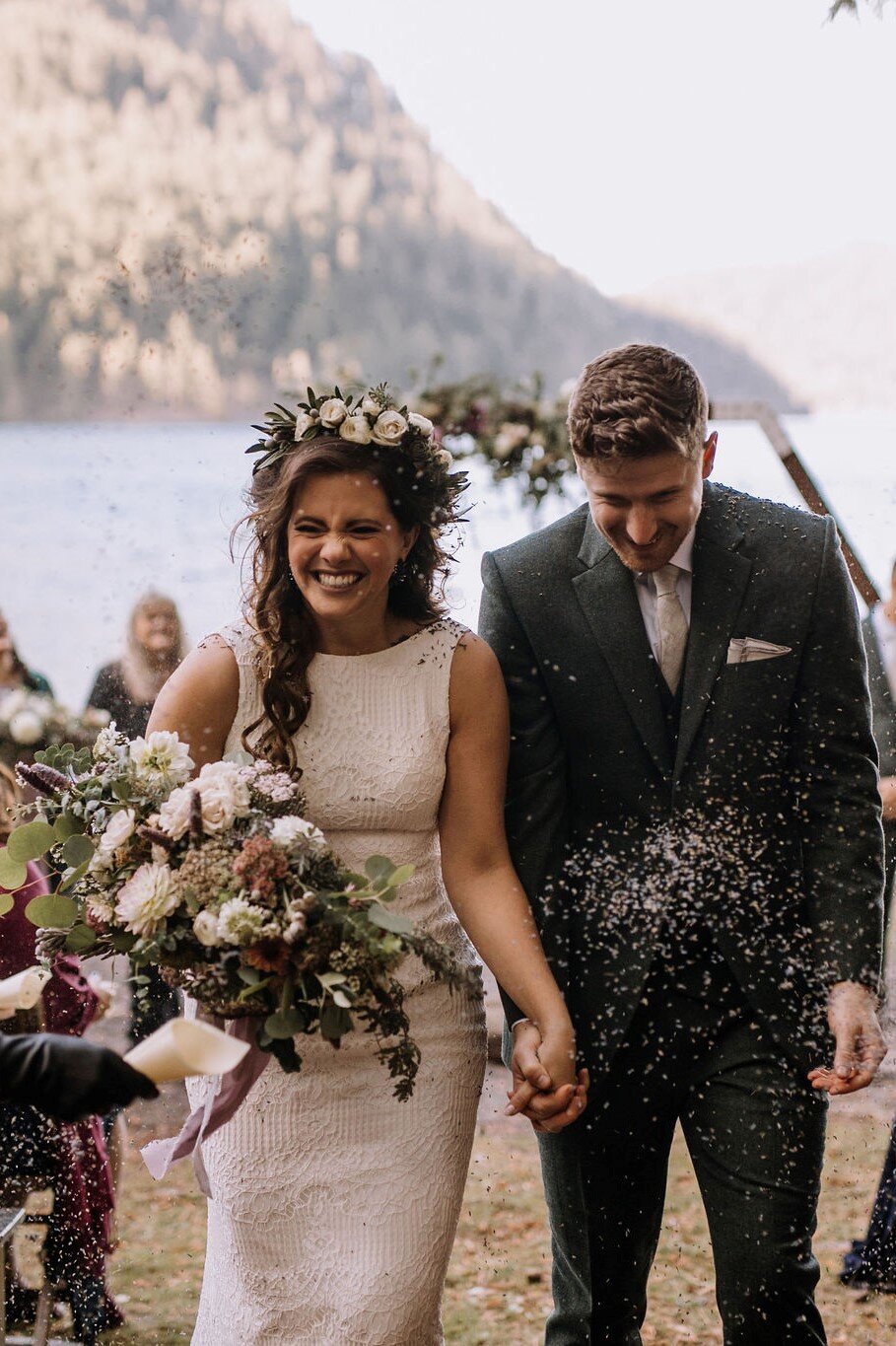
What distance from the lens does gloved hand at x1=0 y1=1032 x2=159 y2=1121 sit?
1.41 m

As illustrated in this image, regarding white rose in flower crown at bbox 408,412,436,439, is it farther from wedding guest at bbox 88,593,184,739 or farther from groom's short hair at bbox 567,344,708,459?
wedding guest at bbox 88,593,184,739

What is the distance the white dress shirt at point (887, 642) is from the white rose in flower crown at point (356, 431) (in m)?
1.47

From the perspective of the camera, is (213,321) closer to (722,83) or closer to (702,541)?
(722,83)

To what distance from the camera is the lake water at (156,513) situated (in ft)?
10.6

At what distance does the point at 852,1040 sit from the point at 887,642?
117 centimetres

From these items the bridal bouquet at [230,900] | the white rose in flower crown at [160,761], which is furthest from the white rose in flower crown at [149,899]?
the white rose in flower crown at [160,761]

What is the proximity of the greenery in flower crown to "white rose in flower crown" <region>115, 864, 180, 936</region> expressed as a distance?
0.76 metres

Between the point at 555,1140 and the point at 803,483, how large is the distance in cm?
168

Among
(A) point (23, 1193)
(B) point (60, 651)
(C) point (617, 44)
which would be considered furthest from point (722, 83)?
(A) point (23, 1193)

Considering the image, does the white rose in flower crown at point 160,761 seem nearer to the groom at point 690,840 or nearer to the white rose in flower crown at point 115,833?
the white rose in flower crown at point 115,833

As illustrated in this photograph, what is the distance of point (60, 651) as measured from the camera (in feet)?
12.5

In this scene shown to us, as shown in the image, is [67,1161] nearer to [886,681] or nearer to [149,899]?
[149,899]

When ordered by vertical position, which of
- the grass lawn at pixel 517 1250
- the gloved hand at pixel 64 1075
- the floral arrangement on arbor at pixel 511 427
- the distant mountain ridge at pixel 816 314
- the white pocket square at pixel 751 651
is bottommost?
the grass lawn at pixel 517 1250

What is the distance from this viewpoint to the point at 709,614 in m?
2.31
